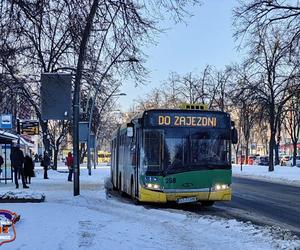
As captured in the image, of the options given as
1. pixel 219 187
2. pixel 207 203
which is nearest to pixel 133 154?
pixel 207 203

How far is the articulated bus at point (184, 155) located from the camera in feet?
56.7

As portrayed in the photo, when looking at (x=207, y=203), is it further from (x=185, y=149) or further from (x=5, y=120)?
(x=5, y=120)

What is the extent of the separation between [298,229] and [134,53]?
7.41 m

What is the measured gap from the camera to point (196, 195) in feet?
57.2

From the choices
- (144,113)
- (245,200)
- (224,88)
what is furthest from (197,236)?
(224,88)

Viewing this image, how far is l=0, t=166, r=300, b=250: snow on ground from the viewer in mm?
9836

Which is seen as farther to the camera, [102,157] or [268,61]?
[102,157]

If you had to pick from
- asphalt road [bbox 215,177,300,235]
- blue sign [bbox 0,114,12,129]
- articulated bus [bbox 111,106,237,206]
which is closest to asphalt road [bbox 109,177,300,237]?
asphalt road [bbox 215,177,300,235]

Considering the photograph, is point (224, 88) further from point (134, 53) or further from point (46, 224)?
point (46, 224)

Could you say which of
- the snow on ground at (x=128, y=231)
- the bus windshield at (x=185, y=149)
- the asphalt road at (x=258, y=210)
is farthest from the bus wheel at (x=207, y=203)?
the snow on ground at (x=128, y=231)

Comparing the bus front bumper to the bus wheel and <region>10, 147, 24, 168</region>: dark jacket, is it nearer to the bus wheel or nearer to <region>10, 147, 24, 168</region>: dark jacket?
the bus wheel

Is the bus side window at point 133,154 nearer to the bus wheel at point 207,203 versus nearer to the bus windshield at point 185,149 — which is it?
the bus windshield at point 185,149

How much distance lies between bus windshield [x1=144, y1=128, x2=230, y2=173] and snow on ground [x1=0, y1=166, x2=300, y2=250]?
6.28 ft

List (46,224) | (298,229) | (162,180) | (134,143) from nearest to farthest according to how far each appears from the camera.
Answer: (46,224)
(298,229)
(162,180)
(134,143)
